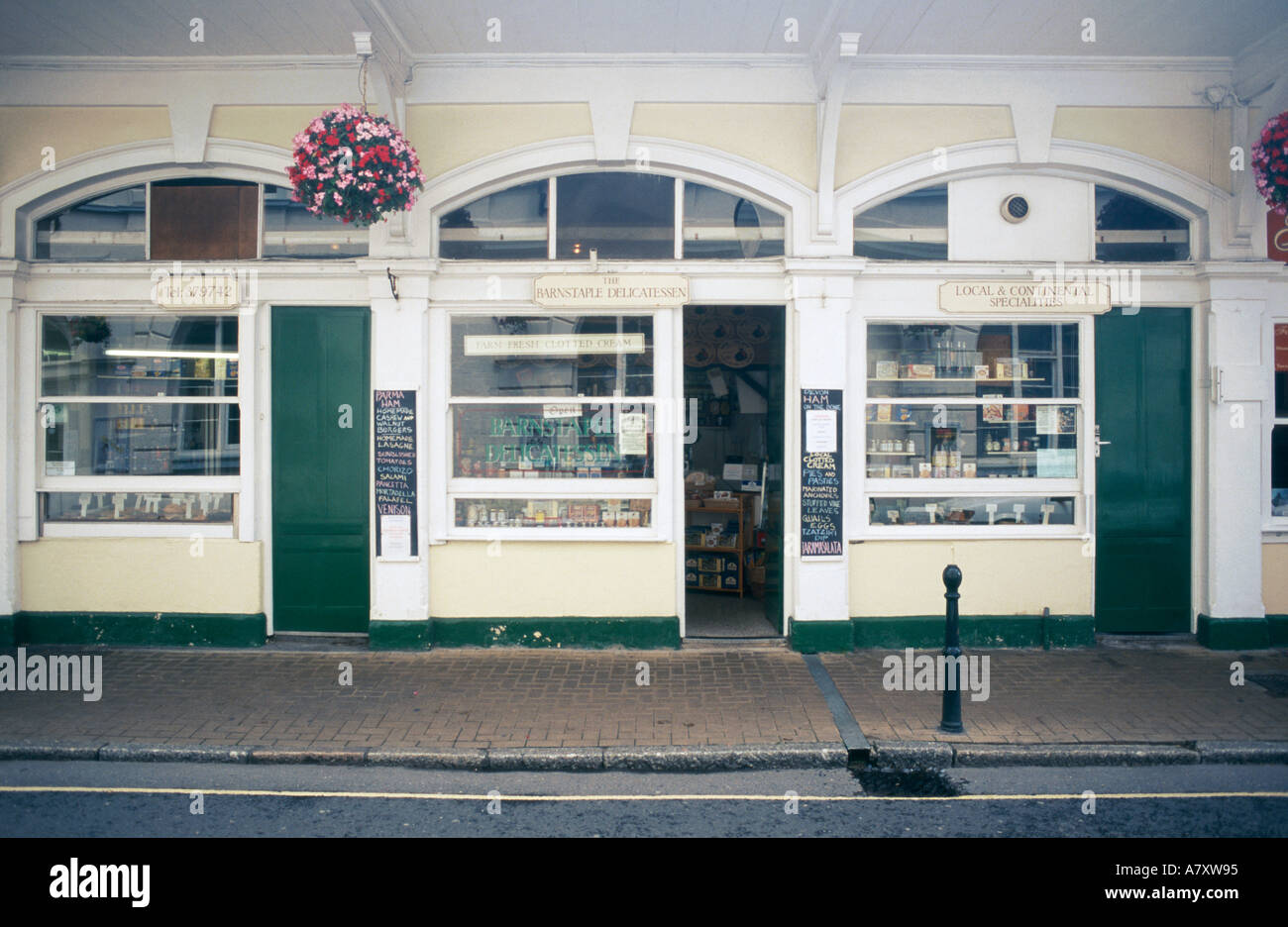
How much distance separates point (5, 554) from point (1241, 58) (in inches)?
470

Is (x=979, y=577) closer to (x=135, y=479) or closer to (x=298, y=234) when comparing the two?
(x=298, y=234)

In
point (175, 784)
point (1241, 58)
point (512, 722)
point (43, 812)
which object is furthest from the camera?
point (1241, 58)

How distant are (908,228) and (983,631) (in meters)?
3.77

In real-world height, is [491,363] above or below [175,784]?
above

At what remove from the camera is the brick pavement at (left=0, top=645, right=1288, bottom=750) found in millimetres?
5703

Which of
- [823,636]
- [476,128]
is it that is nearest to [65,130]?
[476,128]

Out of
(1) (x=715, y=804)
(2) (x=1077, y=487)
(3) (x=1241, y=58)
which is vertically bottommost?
(1) (x=715, y=804)

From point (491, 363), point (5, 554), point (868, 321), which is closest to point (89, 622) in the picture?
point (5, 554)

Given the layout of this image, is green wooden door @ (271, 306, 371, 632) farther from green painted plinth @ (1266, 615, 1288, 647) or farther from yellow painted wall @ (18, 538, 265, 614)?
green painted plinth @ (1266, 615, 1288, 647)

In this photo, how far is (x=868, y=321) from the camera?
25.3 ft

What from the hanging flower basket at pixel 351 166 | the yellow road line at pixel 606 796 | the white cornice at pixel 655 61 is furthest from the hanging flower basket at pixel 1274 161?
the hanging flower basket at pixel 351 166

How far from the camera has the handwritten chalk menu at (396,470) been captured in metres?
7.54

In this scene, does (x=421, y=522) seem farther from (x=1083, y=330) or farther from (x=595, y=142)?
(x=1083, y=330)

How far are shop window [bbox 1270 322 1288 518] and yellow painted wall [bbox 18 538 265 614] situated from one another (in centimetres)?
946
